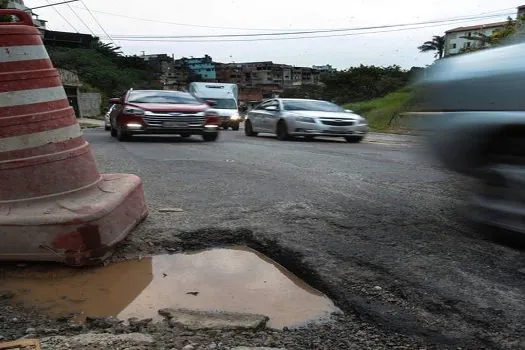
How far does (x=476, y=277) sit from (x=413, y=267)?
0.34 metres

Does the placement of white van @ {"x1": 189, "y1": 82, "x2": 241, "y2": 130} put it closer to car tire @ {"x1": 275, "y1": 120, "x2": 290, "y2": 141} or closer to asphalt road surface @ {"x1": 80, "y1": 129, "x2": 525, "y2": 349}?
car tire @ {"x1": 275, "y1": 120, "x2": 290, "y2": 141}

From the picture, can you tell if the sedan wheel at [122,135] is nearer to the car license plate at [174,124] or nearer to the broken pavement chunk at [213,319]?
the car license plate at [174,124]

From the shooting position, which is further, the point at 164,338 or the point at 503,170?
the point at 503,170

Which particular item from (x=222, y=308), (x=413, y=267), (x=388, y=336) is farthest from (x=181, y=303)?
(x=413, y=267)

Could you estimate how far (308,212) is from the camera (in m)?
4.46

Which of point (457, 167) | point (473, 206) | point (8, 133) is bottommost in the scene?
point (473, 206)

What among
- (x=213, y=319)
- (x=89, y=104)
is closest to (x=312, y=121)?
(x=213, y=319)

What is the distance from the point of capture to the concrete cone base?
3.06m

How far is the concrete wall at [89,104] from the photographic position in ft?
153

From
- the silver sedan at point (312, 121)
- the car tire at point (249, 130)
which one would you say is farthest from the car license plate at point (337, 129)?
the car tire at point (249, 130)

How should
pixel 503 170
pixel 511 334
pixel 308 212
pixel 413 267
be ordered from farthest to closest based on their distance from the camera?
pixel 308 212 < pixel 413 267 < pixel 503 170 < pixel 511 334

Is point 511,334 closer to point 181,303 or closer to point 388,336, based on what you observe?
point 388,336

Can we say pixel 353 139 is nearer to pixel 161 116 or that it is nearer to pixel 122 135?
pixel 161 116

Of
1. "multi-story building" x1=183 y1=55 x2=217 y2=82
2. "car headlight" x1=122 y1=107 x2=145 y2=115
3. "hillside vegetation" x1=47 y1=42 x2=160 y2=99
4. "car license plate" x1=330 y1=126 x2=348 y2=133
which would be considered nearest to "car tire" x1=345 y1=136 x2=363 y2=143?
"car license plate" x1=330 y1=126 x2=348 y2=133
